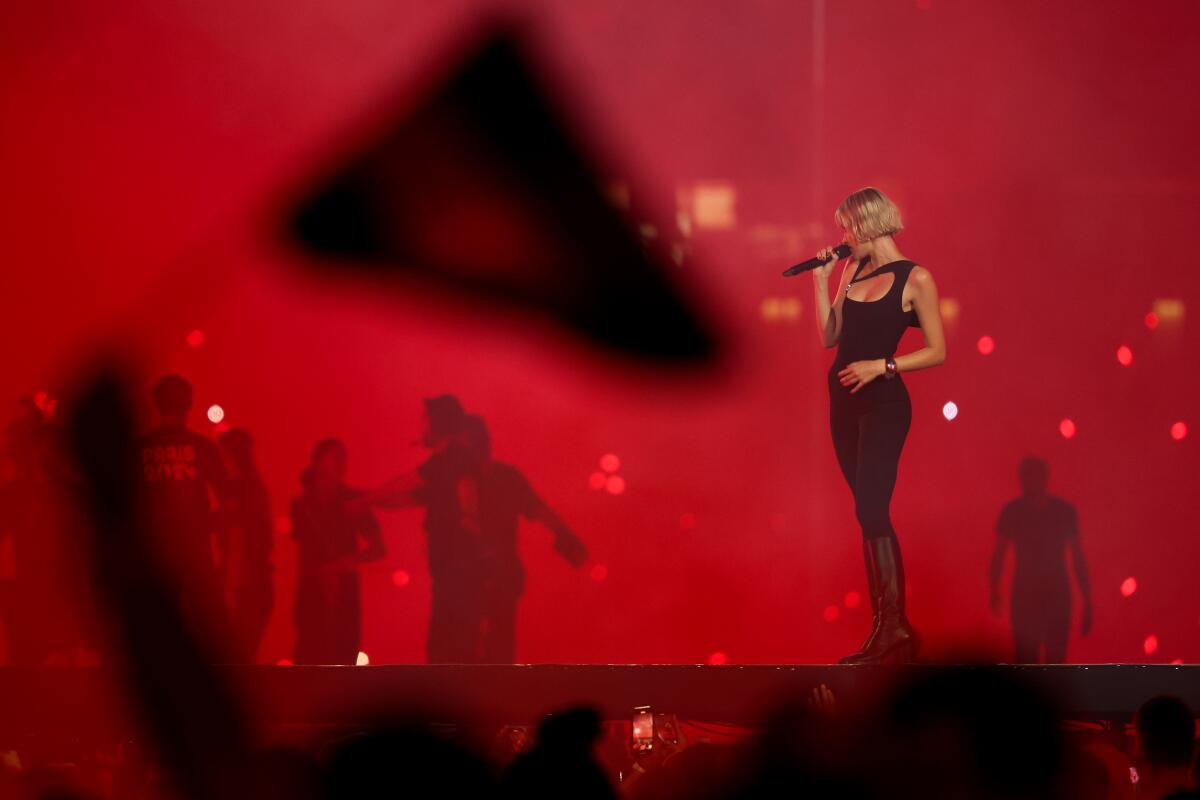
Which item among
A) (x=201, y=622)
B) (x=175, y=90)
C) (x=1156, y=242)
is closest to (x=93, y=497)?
(x=201, y=622)

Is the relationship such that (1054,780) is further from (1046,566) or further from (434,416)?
(434,416)

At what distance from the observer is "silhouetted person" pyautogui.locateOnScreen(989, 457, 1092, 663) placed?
4828mm

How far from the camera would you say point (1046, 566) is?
4879 mm

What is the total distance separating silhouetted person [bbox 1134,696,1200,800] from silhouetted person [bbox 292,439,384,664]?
3620 mm

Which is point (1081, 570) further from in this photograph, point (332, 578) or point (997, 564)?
point (332, 578)

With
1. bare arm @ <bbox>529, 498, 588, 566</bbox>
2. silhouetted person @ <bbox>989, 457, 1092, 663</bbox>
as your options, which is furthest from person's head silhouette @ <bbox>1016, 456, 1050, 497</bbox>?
bare arm @ <bbox>529, 498, 588, 566</bbox>

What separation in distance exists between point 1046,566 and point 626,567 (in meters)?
1.75

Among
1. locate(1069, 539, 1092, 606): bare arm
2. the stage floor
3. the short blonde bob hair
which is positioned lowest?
the stage floor

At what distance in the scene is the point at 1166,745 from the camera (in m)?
1.82

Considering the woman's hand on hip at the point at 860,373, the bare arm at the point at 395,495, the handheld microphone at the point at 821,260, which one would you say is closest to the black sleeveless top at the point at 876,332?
the woman's hand on hip at the point at 860,373

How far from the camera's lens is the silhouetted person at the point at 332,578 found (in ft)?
16.4

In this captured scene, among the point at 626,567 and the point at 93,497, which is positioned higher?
the point at 93,497

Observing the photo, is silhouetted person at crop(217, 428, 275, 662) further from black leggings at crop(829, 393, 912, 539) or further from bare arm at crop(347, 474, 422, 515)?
black leggings at crop(829, 393, 912, 539)

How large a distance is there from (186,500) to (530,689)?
1.87 m
